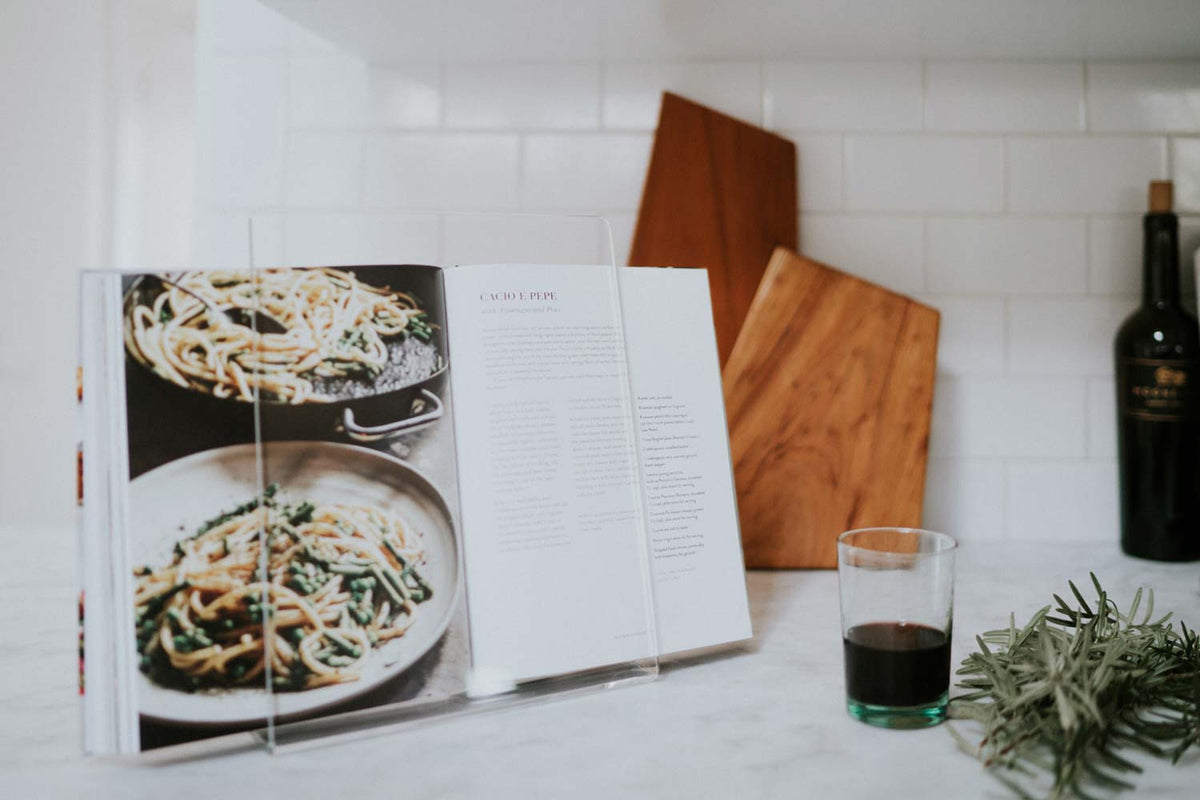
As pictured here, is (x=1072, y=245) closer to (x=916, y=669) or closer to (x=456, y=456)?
(x=916, y=669)

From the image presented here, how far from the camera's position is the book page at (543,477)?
23.0 inches

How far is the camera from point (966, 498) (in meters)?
1.09

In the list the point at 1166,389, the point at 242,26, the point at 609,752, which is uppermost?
the point at 242,26

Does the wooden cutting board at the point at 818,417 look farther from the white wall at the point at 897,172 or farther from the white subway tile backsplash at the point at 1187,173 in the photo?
the white subway tile backsplash at the point at 1187,173

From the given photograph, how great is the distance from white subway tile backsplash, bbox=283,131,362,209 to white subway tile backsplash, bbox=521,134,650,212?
22cm

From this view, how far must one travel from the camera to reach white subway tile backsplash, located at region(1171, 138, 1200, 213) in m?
1.07

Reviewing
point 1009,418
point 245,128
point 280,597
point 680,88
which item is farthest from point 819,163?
point 280,597

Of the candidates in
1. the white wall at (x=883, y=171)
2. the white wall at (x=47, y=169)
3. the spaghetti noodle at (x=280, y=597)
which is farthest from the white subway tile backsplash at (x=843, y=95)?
the white wall at (x=47, y=169)

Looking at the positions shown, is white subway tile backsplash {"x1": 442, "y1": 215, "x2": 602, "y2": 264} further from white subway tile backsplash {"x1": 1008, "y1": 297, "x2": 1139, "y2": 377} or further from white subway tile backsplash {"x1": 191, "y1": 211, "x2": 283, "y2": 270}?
white subway tile backsplash {"x1": 1008, "y1": 297, "x2": 1139, "y2": 377}

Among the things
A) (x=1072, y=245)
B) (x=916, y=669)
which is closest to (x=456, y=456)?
(x=916, y=669)

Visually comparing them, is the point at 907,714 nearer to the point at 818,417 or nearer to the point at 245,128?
the point at 818,417

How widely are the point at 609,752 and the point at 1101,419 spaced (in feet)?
2.86

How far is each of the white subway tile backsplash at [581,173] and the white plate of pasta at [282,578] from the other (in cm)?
60

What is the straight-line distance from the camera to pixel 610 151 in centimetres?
109
